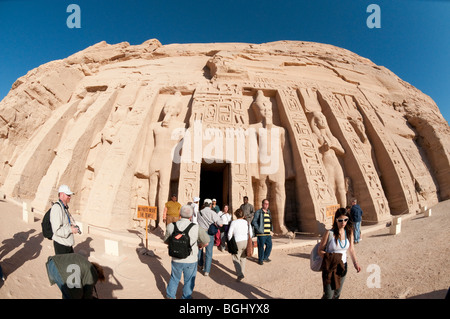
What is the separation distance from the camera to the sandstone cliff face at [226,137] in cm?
786

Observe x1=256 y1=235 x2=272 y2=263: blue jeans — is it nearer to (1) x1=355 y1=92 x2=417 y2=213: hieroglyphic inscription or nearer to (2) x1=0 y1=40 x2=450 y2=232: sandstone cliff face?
(2) x1=0 y1=40 x2=450 y2=232: sandstone cliff face

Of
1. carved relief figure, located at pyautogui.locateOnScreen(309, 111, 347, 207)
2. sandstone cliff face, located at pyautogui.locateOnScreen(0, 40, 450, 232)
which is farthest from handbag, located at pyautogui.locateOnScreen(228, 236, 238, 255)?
carved relief figure, located at pyautogui.locateOnScreen(309, 111, 347, 207)

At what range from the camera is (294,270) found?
4.34 metres

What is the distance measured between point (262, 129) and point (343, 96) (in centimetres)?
536

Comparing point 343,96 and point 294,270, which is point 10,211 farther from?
point 343,96

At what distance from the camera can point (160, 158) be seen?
26.8 feet

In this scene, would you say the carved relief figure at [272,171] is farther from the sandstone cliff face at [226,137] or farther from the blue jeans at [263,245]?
the blue jeans at [263,245]

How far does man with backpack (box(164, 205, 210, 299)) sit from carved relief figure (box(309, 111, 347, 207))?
7.13 meters

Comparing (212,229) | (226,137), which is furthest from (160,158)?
(212,229)

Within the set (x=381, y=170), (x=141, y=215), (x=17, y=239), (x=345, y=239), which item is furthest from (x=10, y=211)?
(x=381, y=170)

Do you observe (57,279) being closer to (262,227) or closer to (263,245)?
(262,227)

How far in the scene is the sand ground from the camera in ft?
10.2

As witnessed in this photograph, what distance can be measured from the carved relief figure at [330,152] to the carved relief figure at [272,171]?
1569 mm

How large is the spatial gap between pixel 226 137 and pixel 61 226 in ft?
20.7
